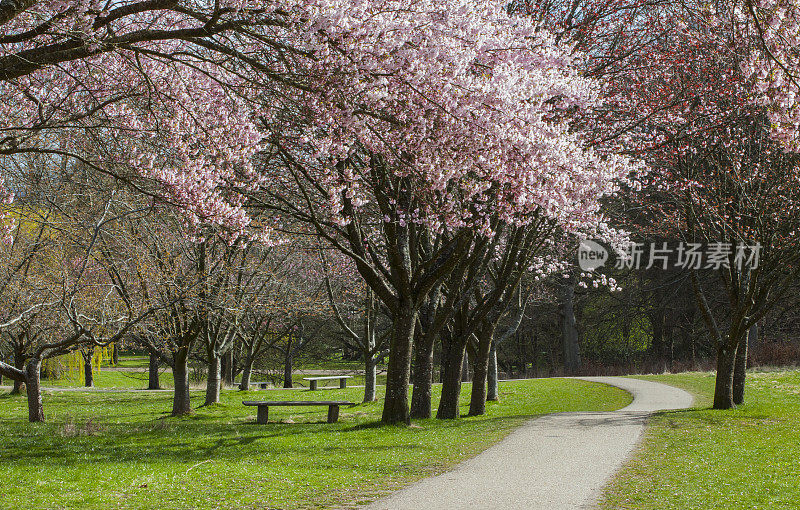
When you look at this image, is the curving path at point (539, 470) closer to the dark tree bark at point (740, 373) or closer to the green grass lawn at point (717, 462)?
the green grass lawn at point (717, 462)

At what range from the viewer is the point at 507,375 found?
164 feet

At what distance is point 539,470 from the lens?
9.74m

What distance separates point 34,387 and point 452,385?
9491 mm

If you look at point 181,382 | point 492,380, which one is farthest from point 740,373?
point 181,382

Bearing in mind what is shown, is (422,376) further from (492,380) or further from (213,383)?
(213,383)

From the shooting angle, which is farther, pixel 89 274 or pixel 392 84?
pixel 89 274

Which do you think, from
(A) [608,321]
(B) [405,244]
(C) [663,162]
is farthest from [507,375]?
(B) [405,244]

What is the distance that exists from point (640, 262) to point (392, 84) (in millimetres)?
29873

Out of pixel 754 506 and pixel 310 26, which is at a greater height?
pixel 310 26

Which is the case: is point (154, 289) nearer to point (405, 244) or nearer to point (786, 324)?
point (405, 244)

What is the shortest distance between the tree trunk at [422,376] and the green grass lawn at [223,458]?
452 millimetres

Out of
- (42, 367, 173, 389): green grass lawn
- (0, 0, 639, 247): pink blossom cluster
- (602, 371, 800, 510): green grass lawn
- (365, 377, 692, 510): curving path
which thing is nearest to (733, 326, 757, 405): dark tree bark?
(602, 371, 800, 510): green grass lawn

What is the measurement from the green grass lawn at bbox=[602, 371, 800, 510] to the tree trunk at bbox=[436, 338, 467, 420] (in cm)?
447

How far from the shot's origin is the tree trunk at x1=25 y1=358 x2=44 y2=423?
48.4ft
